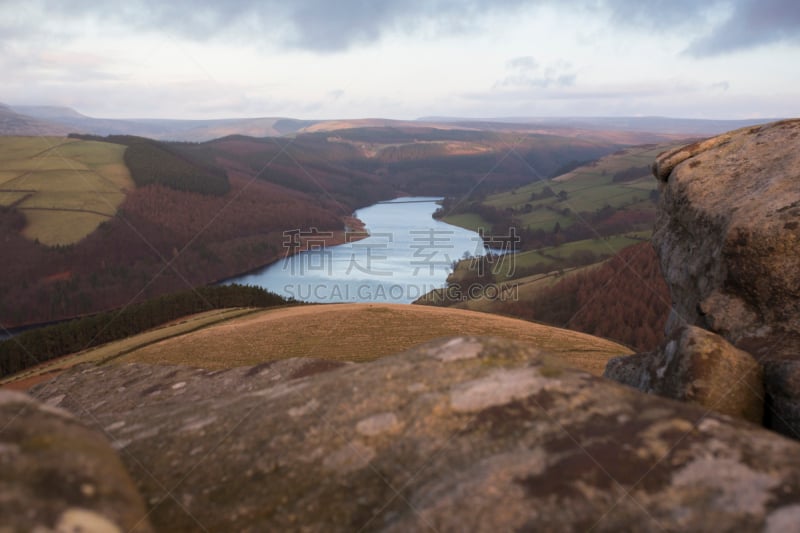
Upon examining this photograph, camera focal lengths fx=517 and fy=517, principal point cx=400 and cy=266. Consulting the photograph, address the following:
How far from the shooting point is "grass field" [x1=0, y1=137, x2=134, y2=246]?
431 ft

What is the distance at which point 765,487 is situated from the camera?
4.37 meters

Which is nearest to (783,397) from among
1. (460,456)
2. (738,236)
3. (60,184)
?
(738,236)

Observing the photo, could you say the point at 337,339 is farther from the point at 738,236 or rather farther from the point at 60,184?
the point at 60,184

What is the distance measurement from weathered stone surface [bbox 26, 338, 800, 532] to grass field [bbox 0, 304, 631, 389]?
55.5ft

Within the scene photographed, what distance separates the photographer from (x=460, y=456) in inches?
217

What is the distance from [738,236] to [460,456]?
9.33 m

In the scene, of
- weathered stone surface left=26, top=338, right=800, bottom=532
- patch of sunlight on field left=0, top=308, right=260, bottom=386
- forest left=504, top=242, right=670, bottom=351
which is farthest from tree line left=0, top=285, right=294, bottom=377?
weathered stone surface left=26, top=338, right=800, bottom=532

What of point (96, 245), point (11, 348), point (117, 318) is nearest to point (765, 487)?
point (117, 318)

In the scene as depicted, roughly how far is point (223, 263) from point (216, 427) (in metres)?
146

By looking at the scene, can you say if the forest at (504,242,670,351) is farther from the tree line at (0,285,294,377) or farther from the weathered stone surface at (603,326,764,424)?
the weathered stone surface at (603,326,764,424)

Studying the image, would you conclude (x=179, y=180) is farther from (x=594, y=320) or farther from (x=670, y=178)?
(x=670, y=178)

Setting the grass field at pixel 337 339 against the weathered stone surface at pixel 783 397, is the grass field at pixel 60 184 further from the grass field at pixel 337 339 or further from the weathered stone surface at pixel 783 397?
the weathered stone surface at pixel 783 397

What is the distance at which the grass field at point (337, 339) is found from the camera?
2559 centimetres

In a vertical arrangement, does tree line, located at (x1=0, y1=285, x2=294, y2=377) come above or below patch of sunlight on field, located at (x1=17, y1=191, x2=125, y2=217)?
below
